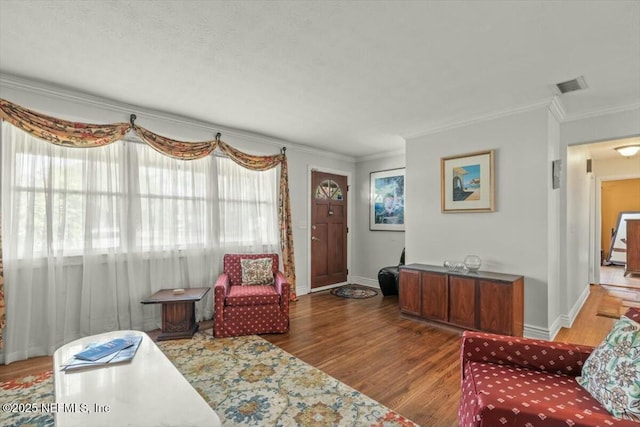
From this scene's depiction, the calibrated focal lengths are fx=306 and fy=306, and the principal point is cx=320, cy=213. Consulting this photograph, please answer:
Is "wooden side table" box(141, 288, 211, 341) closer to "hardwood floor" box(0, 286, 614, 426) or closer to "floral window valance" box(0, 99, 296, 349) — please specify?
"hardwood floor" box(0, 286, 614, 426)

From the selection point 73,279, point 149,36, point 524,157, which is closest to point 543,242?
point 524,157

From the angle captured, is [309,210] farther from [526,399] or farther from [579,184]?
[526,399]

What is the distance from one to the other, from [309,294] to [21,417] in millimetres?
3537

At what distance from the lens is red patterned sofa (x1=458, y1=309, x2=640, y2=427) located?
1.14 metres

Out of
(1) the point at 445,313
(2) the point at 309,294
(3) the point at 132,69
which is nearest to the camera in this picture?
(3) the point at 132,69

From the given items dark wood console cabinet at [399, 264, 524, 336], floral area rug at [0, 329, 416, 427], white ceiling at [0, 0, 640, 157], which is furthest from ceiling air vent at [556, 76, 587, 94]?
floral area rug at [0, 329, 416, 427]

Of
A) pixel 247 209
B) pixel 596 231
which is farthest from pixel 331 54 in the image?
pixel 596 231

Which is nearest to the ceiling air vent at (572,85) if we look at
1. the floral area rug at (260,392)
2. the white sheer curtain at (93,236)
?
the floral area rug at (260,392)

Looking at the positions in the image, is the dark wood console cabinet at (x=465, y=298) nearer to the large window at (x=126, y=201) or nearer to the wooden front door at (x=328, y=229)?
the wooden front door at (x=328, y=229)

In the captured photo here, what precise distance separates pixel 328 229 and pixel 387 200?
46.0 inches

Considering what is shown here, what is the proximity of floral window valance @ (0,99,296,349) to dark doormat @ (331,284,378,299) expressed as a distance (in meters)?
0.86

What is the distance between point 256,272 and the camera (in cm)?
376

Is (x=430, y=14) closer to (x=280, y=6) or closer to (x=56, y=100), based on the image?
(x=280, y=6)

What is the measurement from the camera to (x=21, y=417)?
6.19 feet
